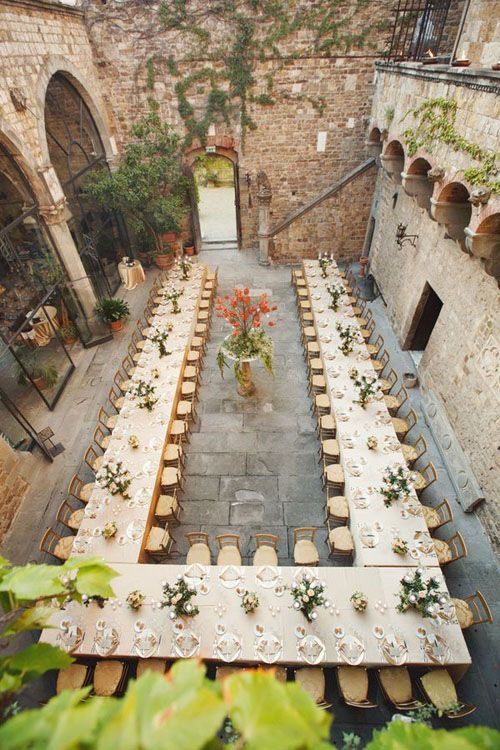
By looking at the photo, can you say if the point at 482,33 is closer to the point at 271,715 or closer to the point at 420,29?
the point at 420,29

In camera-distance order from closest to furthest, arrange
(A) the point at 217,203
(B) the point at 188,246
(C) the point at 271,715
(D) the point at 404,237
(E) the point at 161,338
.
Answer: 1. (C) the point at 271,715
2. (E) the point at 161,338
3. (D) the point at 404,237
4. (B) the point at 188,246
5. (A) the point at 217,203

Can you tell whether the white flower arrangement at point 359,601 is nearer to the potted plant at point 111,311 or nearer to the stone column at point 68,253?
the potted plant at point 111,311

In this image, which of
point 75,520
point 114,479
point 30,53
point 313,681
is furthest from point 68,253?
point 313,681

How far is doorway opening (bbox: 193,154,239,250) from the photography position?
1591cm

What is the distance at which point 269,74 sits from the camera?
11.6m

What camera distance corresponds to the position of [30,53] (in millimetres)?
8117

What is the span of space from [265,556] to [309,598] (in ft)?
3.81

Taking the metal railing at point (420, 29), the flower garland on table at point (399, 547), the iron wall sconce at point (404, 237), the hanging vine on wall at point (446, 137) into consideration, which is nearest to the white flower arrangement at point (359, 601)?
the flower garland on table at point (399, 547)

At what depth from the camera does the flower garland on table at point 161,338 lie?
29.4 feet

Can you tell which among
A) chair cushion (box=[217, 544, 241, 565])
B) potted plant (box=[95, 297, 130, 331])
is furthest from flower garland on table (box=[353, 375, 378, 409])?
potted plant (box=[95, 297, 130, 331])

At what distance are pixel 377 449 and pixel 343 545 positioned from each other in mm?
1776

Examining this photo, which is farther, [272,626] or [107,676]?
[272,626]

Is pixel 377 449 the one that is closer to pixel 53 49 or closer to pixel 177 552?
pixel 177 552

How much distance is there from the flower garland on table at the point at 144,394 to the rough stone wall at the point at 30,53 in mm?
5374
